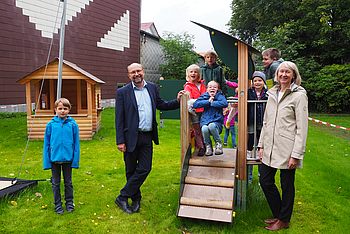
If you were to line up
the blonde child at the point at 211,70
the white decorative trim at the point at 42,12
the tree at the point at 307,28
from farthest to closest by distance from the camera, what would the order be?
1. the tree at the point at 307,28
2. the white decorative trim at the point at 42,12
3. the blonde child at the point at 211,70

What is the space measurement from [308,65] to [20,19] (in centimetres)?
1445

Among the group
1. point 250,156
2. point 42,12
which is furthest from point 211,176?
point 42,12

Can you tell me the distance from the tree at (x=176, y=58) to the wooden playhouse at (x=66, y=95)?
13219 millimetres

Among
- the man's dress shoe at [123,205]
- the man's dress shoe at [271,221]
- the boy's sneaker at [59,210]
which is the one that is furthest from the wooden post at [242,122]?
the boy's sneaker at [59,210]

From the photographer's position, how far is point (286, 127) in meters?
3.68

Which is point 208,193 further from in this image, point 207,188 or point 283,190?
point 283,190

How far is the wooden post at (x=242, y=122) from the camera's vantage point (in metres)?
4.29

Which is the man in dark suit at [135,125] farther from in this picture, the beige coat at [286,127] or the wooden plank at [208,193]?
the beige coat at [286,127]

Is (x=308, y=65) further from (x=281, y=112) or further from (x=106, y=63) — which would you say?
(x=281, y=112)

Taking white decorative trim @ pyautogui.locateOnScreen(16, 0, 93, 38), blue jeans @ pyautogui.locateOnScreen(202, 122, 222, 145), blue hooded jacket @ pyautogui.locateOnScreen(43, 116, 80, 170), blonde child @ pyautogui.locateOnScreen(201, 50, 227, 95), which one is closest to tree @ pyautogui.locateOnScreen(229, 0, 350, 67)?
white decorative trim @ pyautogui.locateOnScreen(16, 0, 93, 38)

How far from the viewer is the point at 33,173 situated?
6.21m

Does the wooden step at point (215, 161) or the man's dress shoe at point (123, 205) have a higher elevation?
the wooden step at point (215, 161)

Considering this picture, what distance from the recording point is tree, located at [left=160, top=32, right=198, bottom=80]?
78.9 feet

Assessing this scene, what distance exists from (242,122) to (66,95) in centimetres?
839
